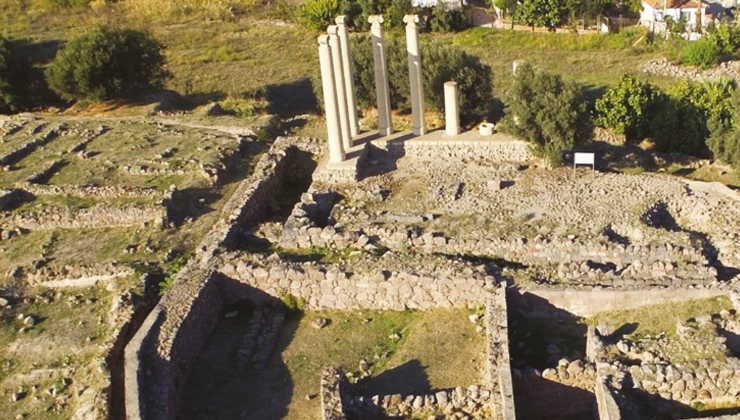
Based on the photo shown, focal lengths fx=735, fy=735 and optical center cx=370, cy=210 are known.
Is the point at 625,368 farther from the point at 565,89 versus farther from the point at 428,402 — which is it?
the point at 565,89

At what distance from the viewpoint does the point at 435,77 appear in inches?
886

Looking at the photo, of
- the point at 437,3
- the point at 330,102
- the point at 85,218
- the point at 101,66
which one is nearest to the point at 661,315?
the point at 330,102

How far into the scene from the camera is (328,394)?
11312 millimetres

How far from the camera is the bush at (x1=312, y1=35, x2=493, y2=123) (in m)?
22.2

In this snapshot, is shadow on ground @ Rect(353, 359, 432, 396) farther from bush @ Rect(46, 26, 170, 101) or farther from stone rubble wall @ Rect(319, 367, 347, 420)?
bush @ Rect(46, 26, 170, 101)

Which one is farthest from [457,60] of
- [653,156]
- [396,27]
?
[396,27]

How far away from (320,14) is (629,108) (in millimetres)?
22586

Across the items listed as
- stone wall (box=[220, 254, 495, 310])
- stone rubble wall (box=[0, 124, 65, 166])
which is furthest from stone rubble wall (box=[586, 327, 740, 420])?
stone rubble wall (box=[0, 124, 65, 166])

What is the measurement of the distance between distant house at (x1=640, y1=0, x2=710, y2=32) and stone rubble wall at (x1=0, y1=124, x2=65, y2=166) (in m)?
29.2

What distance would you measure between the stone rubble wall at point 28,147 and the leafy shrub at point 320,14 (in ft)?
64.2

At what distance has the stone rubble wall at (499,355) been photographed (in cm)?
1081

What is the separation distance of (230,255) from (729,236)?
10.1 meters

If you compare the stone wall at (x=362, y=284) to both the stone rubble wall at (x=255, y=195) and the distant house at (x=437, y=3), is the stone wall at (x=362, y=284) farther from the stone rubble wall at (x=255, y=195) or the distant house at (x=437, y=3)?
the distant house at (x=437, y=3)

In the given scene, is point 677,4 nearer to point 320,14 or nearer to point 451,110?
point 320,14
